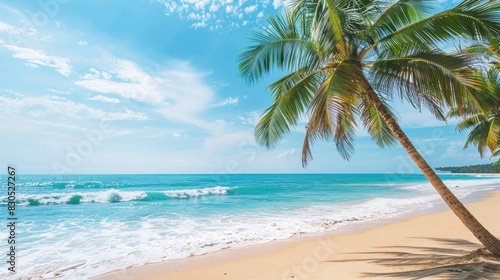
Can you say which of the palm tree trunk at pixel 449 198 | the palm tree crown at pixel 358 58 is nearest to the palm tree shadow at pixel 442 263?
the palm tree trunk at pixel 449 198

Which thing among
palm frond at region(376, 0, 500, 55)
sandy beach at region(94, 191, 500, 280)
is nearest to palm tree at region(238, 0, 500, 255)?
palm frond at region(376, 0, 500, 55)

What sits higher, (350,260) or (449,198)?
(449,198)

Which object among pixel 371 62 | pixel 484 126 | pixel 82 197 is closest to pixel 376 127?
pixel 371 62

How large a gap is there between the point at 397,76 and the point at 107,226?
11733 millimetres

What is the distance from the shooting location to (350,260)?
554 cm

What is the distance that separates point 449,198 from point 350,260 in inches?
88.2

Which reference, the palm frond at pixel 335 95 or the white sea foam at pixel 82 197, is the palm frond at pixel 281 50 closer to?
the palm frond at pixel 335 95

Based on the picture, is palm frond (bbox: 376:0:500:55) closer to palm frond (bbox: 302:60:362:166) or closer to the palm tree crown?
the palm tree crown

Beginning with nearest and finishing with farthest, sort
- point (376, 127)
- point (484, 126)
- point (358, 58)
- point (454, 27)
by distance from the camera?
point (454, 27) → point (358, 58) → point (376, 127) → point (484, 126)

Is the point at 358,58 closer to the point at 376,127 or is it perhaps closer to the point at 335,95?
the point at 335,95

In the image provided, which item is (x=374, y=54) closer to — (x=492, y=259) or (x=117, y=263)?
(x=492, y=259)

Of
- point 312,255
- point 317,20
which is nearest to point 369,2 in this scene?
point 317,20

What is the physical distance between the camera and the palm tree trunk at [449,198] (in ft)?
14.0

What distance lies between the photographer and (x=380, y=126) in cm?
712
